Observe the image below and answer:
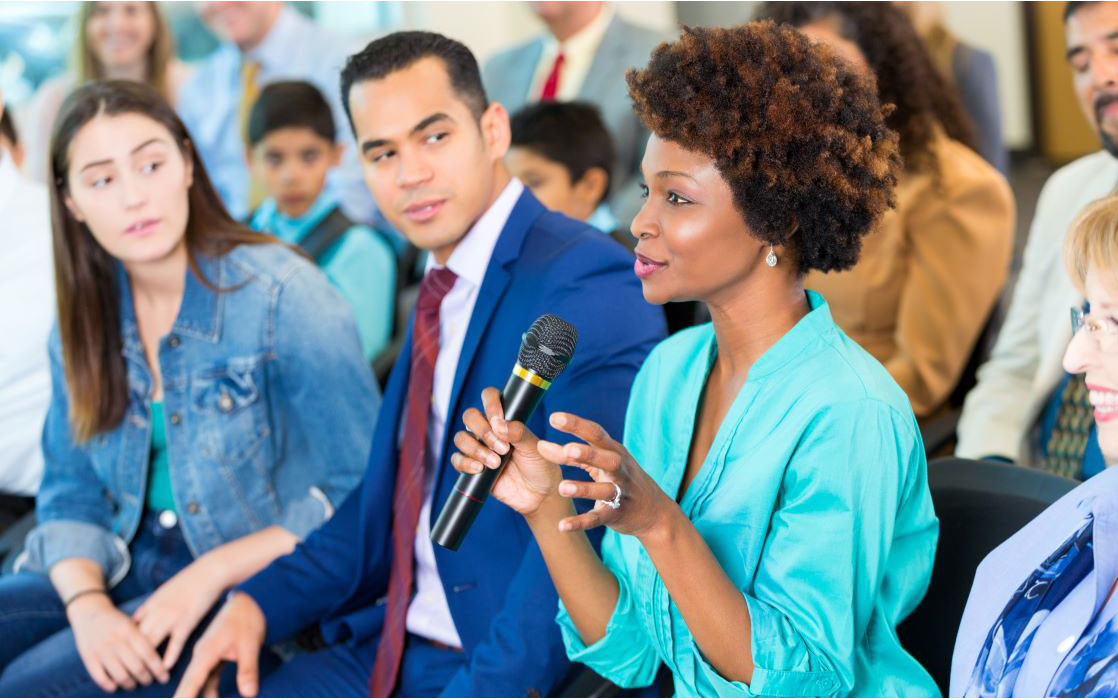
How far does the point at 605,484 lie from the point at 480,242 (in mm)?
786

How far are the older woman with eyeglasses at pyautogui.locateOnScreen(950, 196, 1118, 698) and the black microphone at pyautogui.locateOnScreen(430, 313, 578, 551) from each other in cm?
53

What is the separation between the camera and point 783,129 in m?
1.37

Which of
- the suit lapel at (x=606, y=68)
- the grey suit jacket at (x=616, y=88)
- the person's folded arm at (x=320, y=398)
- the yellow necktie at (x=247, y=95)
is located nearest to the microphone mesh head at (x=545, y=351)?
the person's folded arm at (x=320, y=398)

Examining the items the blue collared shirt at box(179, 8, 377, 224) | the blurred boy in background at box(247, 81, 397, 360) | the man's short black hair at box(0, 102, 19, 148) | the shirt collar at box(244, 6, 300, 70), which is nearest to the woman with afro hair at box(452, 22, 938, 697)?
the man's short black hair at box(0, 102, 19, 148)

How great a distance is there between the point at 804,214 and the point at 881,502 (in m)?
0.35

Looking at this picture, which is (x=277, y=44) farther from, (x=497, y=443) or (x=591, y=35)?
(x=497, y=443)

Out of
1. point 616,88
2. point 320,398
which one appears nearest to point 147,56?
point 616,88

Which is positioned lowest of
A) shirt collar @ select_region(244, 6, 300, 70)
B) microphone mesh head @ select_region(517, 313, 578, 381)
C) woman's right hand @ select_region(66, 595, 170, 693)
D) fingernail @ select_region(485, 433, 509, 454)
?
woman's right hand @ select_region(66, 595, 170, 693)

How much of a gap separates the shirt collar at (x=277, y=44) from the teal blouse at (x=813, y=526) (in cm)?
308

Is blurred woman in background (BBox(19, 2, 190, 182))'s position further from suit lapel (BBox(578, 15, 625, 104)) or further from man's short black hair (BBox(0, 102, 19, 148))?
suit lapel (BBox(578, 15, 625, 104))

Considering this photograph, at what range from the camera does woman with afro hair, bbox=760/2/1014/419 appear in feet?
8.45

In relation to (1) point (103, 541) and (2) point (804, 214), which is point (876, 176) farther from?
(1) point (103, 541)

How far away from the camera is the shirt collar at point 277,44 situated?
13.6 feet

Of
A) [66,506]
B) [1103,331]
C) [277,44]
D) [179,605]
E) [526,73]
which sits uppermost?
[277,44]
